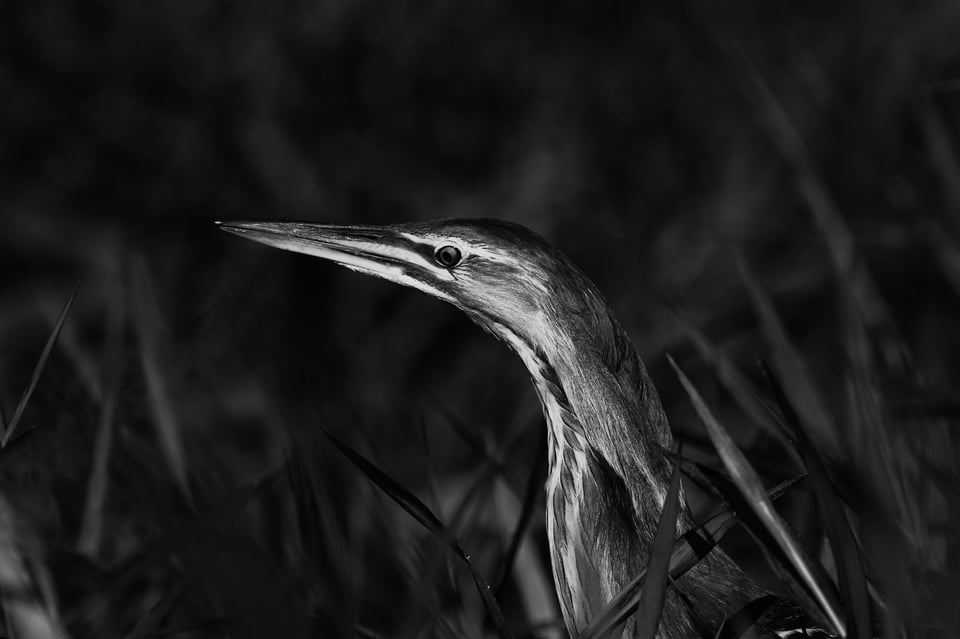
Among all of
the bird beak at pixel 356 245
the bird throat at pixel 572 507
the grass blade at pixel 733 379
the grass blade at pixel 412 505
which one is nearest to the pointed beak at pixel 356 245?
the bird beak at pixel 356 245

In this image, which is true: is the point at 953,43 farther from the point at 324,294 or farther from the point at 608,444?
the point at 608,444

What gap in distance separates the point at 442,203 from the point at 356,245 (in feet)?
5.66

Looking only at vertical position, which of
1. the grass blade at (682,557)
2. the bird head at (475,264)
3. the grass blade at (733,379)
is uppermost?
the bird head at (475,264)

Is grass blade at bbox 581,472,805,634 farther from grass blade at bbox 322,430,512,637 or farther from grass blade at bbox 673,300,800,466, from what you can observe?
grass blade at bbox 673,300,800,466

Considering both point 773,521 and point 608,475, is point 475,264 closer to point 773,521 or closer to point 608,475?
point 608,475

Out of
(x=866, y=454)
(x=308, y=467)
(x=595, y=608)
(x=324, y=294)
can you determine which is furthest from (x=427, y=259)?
(x=324, y=294)

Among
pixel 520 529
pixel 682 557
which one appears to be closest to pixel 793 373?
pixel 520 529

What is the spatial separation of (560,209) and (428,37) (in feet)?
2.23

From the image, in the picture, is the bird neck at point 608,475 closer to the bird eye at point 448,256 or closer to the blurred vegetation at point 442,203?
the bird eye at point 448,256

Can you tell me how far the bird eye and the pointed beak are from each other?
0.02 meters

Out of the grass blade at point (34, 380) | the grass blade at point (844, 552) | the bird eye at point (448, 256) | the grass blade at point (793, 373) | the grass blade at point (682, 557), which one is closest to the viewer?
the grass blade at point (844, 552)

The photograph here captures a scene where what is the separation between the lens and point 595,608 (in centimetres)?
123

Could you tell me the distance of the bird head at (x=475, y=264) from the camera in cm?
127

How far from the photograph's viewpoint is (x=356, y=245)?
1368 mm
